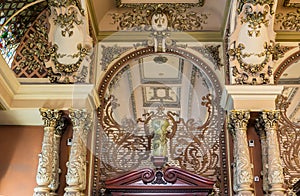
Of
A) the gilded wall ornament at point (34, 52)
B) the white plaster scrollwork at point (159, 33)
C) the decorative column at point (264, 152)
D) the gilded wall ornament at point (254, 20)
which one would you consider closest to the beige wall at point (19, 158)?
the gilded wall ornament at point (34, 52)

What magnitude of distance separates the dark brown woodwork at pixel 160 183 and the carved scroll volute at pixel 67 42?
1.51 m

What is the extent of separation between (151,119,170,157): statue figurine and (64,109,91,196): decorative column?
91 cm

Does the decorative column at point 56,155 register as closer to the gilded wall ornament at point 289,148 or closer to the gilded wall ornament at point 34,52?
the gilded wall ornament at point 34,52

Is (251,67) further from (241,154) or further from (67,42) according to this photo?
(67,42)

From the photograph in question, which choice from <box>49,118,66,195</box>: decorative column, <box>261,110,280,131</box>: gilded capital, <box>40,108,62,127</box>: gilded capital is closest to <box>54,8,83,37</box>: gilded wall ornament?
<box>40,108,62,127</box>: gilded capital

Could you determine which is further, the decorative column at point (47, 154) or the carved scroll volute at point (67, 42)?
the carved scroll volute at point (67, 42)

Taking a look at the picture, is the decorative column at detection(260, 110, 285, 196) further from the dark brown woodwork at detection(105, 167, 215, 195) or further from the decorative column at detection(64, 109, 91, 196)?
the decorative column at detection(64, 109, 91, 196)

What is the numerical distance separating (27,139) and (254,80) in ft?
10.6

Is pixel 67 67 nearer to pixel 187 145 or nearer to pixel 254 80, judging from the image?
pixel 187 145

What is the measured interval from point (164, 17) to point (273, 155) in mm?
2713

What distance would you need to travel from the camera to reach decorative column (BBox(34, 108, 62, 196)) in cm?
547

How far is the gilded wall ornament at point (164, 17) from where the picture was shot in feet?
22.9

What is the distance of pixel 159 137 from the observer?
6.17m

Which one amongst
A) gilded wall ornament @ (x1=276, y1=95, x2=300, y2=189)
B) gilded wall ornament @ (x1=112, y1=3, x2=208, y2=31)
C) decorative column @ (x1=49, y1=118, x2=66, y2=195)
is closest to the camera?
decorative column @ (x1=49, y1=118, x2=66, y2=195)
